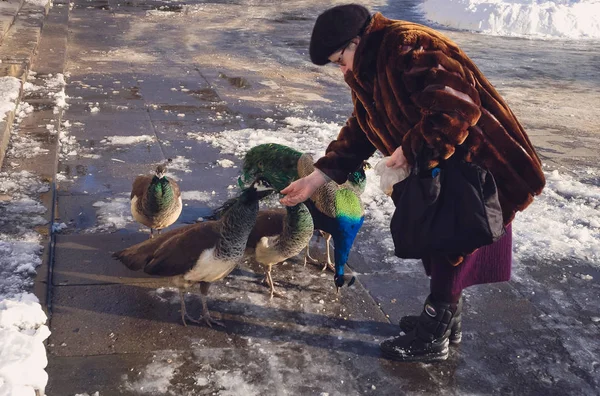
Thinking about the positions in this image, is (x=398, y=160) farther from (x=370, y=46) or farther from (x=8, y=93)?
(x=8, y=93)

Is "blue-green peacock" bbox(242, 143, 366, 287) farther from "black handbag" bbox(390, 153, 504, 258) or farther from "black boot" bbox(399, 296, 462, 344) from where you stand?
"black handbag" bbox(390, 153, 504, 258)

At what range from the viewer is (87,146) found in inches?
294

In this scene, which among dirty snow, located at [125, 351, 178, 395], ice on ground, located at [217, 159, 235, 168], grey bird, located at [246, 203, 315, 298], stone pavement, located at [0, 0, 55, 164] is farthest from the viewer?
stone pavement, located at [0, 0, 55, 164]

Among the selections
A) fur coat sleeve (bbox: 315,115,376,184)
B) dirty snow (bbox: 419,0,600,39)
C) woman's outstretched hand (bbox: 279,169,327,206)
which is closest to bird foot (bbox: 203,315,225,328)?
woman's outstretched hand (bbox: 279,169,327,206)

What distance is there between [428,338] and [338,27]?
1.85m

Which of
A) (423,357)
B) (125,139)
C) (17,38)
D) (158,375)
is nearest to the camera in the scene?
(158,375)

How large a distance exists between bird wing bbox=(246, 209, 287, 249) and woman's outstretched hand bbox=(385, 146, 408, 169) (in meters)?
1.34

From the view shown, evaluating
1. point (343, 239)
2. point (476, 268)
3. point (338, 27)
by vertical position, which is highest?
point (338, 27)

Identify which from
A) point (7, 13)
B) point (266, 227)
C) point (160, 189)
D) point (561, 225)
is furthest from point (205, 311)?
point (7, 13)

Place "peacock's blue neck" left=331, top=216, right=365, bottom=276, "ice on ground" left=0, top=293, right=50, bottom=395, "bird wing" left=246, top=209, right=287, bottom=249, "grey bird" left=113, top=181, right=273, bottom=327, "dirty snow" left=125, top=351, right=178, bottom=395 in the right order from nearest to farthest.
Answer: "ice on ground" left=0, top=293, right=50, bottom=395 < "dirty snow" left=125, top=351, right=178, bottom=395 < "grey bird" left=113, top=181, right=273, bottom=327 < "peacock's blue neck" left=331, top=216, right=365, bottom=276 < "bird wing" left=246, top=209, right=287, bottom=249

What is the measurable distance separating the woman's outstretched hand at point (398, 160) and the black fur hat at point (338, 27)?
600mm

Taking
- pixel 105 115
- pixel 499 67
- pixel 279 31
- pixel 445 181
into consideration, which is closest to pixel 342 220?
pixel 445 181

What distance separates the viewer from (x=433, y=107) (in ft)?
10.1

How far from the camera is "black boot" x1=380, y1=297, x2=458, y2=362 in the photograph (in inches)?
152
